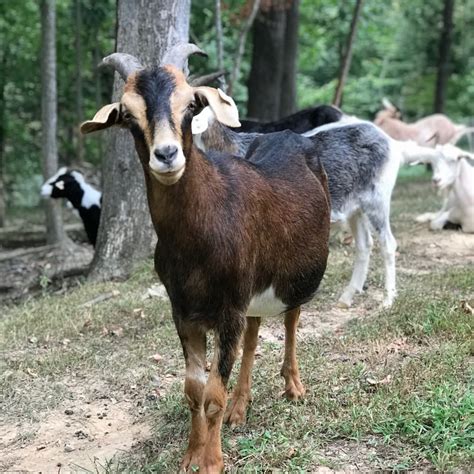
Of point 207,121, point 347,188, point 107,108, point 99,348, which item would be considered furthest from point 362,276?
point 107,108

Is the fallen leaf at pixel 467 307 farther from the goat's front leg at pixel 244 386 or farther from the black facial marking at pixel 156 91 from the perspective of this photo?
the black facial marking at pixel 156 91

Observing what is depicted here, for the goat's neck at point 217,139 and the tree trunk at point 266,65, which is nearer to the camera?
the goat's neck at point 217,139

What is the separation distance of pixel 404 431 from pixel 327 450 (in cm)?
39

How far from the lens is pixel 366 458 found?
11.2 ft

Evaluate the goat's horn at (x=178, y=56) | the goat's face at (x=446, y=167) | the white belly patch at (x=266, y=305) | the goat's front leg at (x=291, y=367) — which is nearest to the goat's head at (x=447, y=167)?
the goat's face at (x=446, y=167)

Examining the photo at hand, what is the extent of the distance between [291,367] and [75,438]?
125 cm

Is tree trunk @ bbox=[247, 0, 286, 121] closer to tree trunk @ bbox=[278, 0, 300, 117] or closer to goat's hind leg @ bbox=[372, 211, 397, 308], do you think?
tree trunk @ bbox=[278, 0, 300, 117]

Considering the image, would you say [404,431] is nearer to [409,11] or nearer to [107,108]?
[107,108]

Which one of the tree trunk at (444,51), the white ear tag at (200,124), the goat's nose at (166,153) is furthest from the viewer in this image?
the tree trunk at (444,51)

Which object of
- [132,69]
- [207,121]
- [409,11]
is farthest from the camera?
[409,11]

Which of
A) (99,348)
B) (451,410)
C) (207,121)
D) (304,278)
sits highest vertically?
(207,121)

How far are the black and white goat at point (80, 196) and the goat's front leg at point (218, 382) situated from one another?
22.0ft

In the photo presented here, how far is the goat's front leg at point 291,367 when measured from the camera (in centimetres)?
409

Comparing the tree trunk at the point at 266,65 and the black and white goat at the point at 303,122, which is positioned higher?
the tree trunk at the point at 266,65
